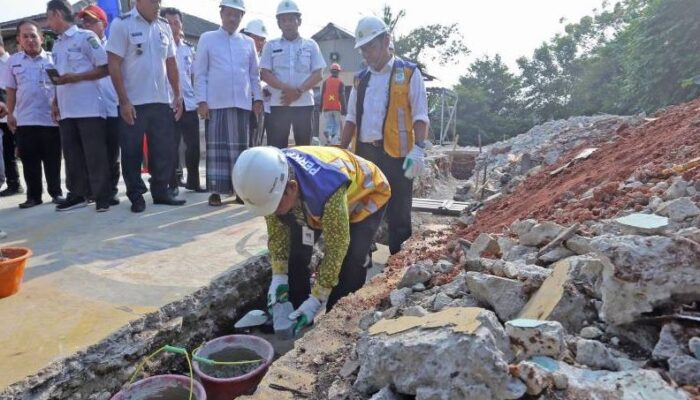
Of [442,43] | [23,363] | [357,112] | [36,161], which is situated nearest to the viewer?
[23,363]

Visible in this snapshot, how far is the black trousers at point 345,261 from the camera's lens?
2818 millimetres

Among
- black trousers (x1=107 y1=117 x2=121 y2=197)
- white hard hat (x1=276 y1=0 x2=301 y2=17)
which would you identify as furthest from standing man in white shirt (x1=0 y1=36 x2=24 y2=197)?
white hard hat (x1=276 y1=0 x2=301 y2=17)

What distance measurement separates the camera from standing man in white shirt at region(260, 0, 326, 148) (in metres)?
4.16

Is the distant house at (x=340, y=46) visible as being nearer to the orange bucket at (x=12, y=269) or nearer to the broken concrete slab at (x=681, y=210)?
the orange bucket at (x=12, y=269)

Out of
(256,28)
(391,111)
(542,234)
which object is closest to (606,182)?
(542,234)

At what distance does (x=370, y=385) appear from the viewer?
1543 millimetres

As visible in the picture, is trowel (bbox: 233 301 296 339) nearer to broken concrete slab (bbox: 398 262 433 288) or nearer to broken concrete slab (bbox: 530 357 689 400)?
broken concrete slab (bbox: 398 262 433 288)

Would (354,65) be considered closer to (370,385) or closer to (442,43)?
(442,43)

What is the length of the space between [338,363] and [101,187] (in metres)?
2.75

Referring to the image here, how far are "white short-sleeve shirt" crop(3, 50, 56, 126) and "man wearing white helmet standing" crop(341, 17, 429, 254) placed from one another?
111 inches

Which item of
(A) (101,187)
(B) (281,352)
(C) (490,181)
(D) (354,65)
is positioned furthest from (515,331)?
(D) (354,65)

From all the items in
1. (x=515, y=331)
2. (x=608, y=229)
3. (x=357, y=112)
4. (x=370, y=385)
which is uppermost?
(x=357, y=112)

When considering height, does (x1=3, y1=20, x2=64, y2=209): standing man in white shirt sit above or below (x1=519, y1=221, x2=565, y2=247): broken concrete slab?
above

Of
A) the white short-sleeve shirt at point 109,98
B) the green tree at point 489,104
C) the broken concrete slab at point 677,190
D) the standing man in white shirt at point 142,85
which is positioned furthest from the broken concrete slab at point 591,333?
the green tree at point 489,104
